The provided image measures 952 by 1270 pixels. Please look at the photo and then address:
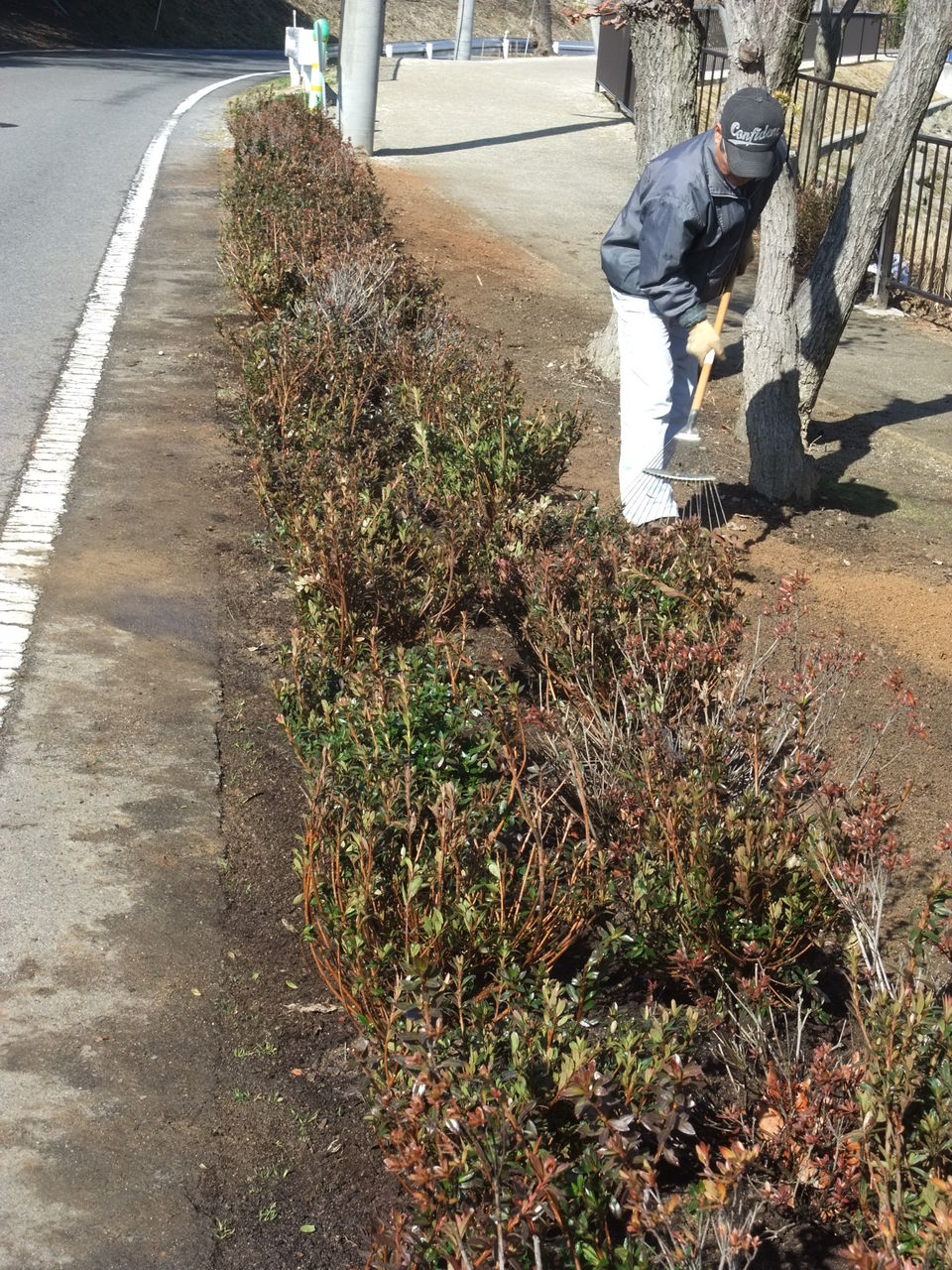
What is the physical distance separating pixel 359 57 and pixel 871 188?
37.6 feet

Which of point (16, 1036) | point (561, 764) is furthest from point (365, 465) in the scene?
point (16, 1036)

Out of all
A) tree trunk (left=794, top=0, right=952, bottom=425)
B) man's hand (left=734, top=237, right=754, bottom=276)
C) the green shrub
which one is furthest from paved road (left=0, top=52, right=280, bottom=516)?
tree trunk (left=794, top=0, right=952, bottom=425)

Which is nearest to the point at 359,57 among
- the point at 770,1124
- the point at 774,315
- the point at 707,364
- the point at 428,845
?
the point at 774,315

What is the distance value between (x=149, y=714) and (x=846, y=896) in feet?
7.60

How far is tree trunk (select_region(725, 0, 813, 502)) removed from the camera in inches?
281

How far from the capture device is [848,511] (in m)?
7.25

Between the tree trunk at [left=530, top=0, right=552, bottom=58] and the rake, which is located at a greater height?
the tree trunk at [left=530, top=0, right=552, bottom=58]

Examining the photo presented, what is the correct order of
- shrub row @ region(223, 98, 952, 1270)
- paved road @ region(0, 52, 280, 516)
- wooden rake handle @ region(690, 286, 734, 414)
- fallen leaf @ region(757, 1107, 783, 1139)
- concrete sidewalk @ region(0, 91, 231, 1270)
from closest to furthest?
1. shrub row @ region(223, 98, 952, 1270)
2. concrete sidewalk @ region(0, 91, 231, 1270)
3. fallen leaf @ region(757, 1107, 783, 1139)
4. wooden rake handle @ region(690, 286, 734, 414)
5. paved road @ region(0, 52, 280, 516)

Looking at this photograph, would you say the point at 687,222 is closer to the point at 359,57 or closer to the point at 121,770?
the point at 121,770

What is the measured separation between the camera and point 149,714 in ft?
14.6

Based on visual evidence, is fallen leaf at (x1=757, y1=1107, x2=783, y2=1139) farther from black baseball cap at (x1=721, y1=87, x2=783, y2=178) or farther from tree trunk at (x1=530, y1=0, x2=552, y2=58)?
tree trunk at (x1=530, y1=0, x2=552, y2=58)

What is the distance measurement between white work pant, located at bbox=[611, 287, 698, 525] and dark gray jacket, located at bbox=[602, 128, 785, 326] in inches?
6.4

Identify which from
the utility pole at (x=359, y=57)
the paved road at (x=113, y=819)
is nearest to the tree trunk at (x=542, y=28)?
the utility pole at (x=359, y=57)

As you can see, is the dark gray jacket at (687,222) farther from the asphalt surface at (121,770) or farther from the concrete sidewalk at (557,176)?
the concrete sidewalk at (557,176)
